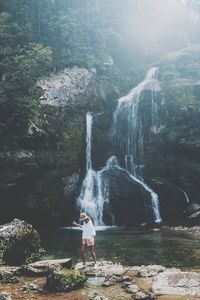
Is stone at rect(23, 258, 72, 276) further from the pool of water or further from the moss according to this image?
the pool of water

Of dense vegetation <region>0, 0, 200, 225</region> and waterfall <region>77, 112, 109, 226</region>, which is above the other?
dense vegetation <region>0, 0, 200, 225</region>

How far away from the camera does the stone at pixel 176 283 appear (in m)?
10.0

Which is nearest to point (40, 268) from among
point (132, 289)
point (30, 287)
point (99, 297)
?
point (30, 287)

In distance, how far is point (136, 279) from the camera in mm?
11312

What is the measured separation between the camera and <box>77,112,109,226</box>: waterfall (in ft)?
89.2

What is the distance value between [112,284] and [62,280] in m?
1.37

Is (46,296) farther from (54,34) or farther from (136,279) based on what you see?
(54,34)

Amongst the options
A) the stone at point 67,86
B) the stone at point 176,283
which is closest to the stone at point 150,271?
the stone at point 176,283

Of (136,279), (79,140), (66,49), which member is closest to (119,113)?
(79,140)

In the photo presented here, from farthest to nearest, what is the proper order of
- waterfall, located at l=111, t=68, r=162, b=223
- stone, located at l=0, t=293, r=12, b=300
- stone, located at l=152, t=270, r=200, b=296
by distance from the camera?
1. waterfall, located at l=111, t=68, r=162, b=223
2. stone, located at l=152, t=270, r=200, b=296
3. stone, located at l=0, t=293, r=12, b=300

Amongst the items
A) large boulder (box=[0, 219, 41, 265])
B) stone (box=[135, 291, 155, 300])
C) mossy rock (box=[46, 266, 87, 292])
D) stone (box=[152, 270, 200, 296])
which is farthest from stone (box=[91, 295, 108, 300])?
large boulder (box=[0, 219, 41, 265])

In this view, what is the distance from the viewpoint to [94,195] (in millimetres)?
28000

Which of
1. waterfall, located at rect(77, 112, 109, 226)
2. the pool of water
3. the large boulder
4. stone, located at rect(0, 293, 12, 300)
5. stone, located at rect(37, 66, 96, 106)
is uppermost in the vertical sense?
stone, located at rect(37, 66, 96, 106)

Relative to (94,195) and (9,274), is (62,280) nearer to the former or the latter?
(9,274)
